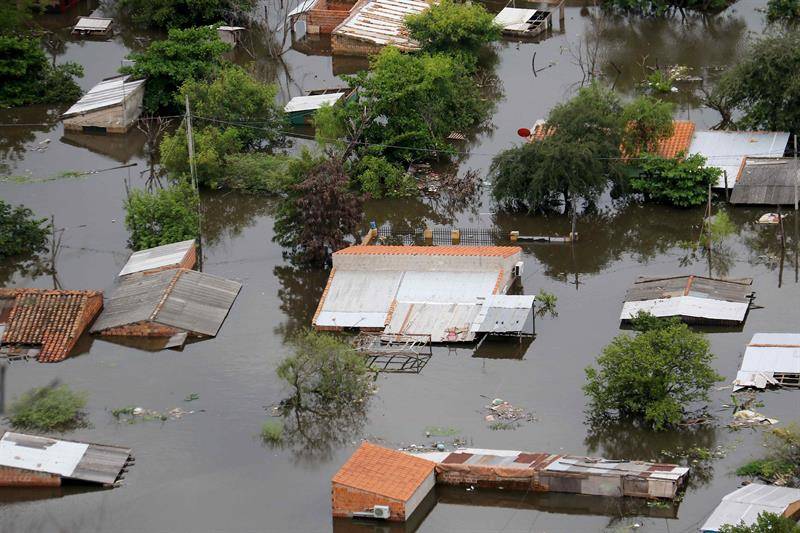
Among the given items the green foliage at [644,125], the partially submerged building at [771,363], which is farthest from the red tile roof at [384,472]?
the green foliage at [644,125]

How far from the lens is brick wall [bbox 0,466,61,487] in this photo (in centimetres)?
2977

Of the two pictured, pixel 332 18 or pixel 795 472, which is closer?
pixel 795 472

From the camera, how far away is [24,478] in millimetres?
29766

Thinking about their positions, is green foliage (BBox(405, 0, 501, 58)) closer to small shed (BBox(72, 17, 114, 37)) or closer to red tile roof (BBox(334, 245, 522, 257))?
small shed (BBox(72, 17, 114, 37))

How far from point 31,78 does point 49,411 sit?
1989 centimetres

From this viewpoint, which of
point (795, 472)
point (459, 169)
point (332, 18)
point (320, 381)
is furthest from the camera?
point (332, 18)

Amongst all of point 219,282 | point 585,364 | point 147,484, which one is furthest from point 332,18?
point 147,484

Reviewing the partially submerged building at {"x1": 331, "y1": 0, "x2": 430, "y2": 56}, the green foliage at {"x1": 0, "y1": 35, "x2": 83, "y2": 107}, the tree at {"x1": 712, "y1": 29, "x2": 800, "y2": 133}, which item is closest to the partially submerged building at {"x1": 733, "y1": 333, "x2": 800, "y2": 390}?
the tree at {"x1": 712, "y1": 29, "x2": 800, "y2": 133}

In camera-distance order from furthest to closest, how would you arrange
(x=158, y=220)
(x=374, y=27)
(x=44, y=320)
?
(x=374, y=27), (x=158, y=220), (x=44, y=320)

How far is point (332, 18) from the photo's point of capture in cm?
5409

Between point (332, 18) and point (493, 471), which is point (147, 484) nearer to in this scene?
point (493, 471)

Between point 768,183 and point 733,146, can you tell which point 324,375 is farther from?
point 733,146

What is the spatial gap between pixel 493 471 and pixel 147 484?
6542 mm

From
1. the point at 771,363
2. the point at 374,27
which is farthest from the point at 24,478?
the point at 374,27
